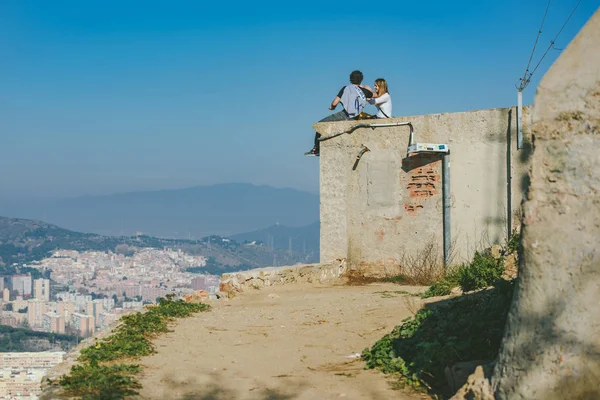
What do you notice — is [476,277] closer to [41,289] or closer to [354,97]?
[354,97]

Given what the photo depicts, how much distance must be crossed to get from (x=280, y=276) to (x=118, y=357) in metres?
6.52

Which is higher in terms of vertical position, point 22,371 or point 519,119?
point 519,119

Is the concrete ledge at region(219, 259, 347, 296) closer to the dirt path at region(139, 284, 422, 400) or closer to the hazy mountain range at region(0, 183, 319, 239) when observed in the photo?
the dirt path at region(139, 284, 422, 400)

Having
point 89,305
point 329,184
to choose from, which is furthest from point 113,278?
point 329,184

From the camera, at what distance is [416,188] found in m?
12.8

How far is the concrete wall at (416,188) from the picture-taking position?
11930 millimetres

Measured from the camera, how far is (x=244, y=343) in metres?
7.52

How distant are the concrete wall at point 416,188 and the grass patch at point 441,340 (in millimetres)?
5499

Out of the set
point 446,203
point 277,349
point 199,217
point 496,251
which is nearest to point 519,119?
point 446,203

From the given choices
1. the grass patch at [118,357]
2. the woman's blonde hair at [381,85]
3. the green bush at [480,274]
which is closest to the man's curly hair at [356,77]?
the woman's blonde hair at [381,85]

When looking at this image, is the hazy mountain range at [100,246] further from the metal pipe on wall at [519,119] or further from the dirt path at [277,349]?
the dirt path at [277,349]

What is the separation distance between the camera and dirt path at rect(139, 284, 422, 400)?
5434mm

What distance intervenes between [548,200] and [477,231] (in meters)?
8.28

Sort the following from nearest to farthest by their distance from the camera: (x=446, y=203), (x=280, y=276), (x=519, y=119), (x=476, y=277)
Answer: (x=476, y=277) < (x=519, y=119) < (x=446, y=203) < (x=280, y=276)
